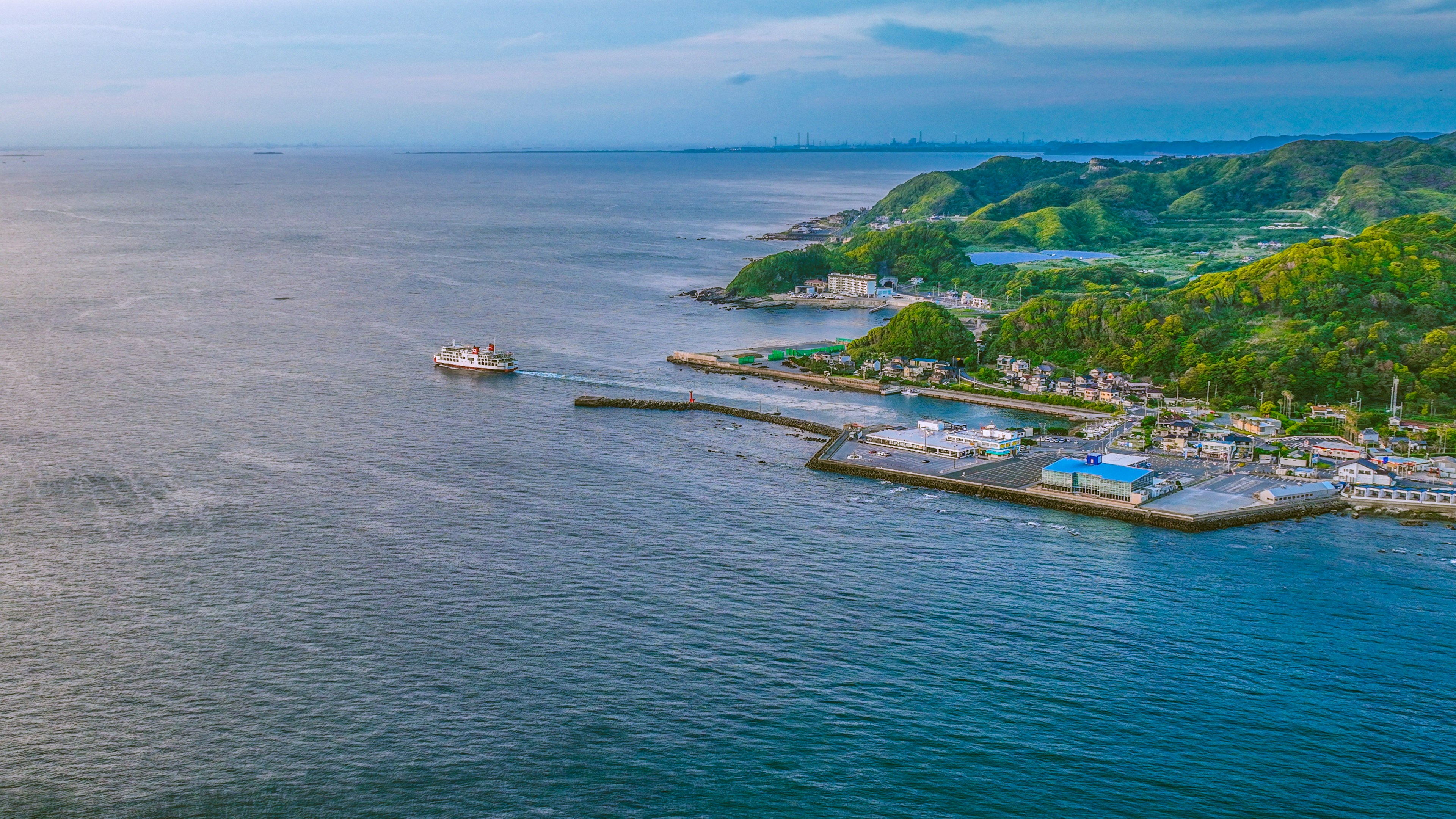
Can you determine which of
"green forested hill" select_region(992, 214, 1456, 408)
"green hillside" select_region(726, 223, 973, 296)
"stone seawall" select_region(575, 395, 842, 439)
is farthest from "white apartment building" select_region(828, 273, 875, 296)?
"stone seawall" select_region(575, 395, 842, 439)

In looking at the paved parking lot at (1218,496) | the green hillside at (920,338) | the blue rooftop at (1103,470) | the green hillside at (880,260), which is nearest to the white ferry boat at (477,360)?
the green hillside at (920,338)

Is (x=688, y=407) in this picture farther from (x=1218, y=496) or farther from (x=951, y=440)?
(x=1218, y=496)

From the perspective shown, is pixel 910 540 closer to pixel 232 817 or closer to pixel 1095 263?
pixel 232 817

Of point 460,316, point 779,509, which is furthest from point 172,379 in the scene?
point 779,509

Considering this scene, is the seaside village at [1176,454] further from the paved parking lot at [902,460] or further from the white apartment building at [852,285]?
the white apartment building at [852,285]

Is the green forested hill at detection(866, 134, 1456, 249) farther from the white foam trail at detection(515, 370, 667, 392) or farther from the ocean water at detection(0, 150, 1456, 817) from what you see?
the ocean water at detection(0, 150, 1456, 817)

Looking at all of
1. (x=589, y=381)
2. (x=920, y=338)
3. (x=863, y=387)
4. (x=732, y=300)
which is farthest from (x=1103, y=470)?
(x=732, y=300)
